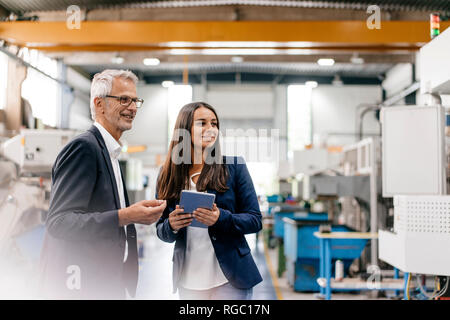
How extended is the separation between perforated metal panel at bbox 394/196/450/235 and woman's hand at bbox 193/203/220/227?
1187 mm

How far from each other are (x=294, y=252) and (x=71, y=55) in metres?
3.12

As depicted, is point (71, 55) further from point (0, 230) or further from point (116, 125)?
point (0, 230)

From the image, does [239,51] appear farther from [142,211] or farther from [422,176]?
[142,211]

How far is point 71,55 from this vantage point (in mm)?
2418

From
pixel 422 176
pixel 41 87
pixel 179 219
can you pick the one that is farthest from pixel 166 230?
pixel 422 176

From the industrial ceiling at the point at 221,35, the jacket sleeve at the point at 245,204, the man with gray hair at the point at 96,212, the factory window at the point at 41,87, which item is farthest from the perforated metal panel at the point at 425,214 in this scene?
the factory window at the point at 41,87

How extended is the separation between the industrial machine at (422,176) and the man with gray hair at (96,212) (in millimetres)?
1401

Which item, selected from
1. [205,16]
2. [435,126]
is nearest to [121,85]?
[435,126]

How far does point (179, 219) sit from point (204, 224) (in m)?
0.10

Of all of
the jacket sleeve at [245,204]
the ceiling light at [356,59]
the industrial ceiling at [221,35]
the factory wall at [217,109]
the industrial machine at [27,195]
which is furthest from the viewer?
the ceiling light at [356,59]

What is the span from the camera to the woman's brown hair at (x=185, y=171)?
143 cm

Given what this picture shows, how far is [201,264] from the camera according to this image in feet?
4.72

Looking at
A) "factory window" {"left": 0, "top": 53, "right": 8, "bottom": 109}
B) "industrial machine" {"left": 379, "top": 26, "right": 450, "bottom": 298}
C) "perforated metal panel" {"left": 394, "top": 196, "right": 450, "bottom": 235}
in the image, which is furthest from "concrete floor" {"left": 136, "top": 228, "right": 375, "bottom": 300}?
"factory window" {"left": 0, "top": 53, "right": 8, "bottom": 109}

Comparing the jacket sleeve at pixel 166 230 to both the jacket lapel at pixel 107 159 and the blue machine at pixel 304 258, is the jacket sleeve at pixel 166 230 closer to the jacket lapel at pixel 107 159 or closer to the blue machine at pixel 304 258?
the jacket lapel at pixel 107 159
